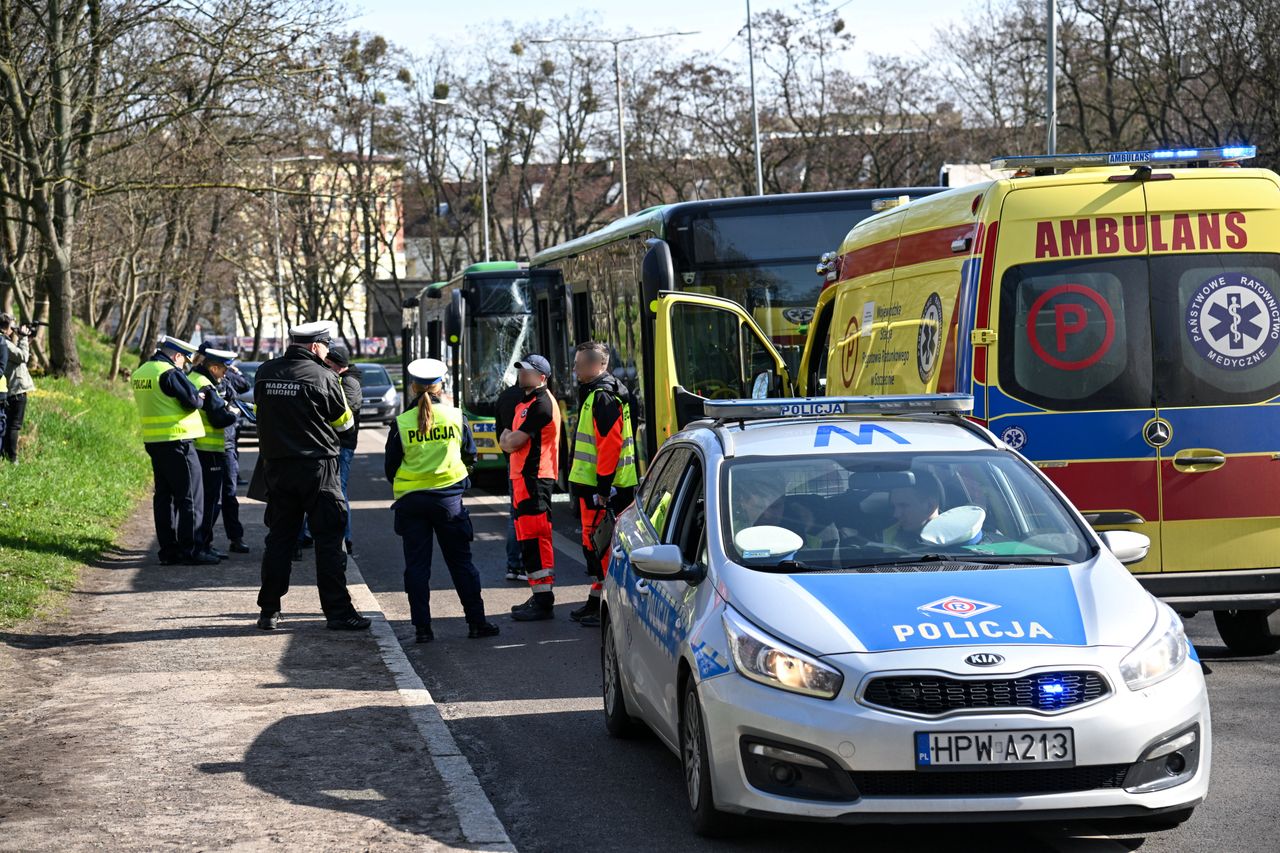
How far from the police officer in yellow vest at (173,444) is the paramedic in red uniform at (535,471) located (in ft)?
11.8

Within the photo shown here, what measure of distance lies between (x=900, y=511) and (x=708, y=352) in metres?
7.23

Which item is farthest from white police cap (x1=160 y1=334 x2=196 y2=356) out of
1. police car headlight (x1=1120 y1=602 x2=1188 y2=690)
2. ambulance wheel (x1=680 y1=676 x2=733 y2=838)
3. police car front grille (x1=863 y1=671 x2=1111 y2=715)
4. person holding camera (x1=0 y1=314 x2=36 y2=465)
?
police car headlight (x1=1120 y1=602 x2=1188 y2=690)

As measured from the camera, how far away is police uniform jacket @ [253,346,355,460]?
10.4 m

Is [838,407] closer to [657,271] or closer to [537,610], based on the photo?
[537,610]

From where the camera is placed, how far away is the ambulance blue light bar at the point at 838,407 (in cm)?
706

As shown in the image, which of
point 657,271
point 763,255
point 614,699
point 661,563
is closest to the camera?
point 661,563

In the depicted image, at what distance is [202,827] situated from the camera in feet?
18.9

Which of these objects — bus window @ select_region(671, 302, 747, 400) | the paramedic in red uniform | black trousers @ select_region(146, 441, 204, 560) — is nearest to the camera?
the paramedic in red uniform

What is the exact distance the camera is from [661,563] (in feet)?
19.9

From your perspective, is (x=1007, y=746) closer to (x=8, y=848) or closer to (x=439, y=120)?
(x=8, y=848)

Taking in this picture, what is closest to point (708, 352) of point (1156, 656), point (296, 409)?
point (296, 409)

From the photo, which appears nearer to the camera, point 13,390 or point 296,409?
point 296,409

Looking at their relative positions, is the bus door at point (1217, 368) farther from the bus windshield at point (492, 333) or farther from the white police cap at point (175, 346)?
the bus windshield at point (492, 333)

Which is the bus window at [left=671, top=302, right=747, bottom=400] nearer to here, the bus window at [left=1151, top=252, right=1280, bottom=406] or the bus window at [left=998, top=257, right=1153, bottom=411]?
the bus window at [left=998, top=257, right=1153, bottom=411]
